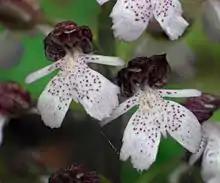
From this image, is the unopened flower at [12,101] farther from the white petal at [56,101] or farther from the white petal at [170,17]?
the white petal at [170,17]

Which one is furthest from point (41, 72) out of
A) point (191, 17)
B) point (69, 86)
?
point (191, 17)

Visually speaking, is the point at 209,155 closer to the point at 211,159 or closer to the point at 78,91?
the point at 211,159

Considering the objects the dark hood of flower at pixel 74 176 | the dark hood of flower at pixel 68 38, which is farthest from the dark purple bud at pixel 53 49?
the dark hood of flower at pixel 74 176

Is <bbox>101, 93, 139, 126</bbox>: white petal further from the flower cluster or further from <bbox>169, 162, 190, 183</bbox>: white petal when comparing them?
<bbox>169, 162, 190, 183</bbox>: white petal

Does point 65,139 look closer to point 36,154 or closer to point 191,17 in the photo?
point 36,154

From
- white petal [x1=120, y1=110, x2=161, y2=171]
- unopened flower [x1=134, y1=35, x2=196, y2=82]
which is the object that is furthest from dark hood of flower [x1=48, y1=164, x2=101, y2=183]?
unopened flower [x1=134, y1=35, x2=196, y2=82]

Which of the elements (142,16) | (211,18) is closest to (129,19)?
(142,16)
